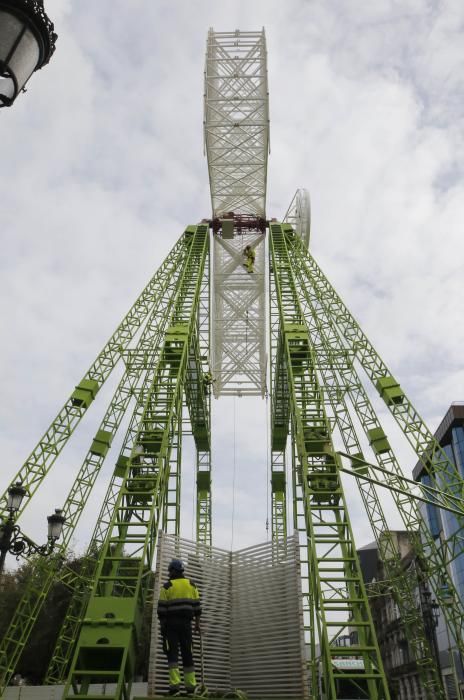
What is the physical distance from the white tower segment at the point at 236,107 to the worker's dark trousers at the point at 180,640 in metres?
23.9

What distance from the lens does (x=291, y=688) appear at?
13.4m

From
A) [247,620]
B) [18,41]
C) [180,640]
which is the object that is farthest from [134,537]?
[18,41]

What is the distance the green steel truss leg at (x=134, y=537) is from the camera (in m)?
12.9

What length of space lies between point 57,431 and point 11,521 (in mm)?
15306

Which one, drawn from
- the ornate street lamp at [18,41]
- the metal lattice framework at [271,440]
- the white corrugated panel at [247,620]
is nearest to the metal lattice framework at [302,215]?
the metal lattice framework at [271,440]

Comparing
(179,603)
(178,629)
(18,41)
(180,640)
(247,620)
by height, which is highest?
(247,620)

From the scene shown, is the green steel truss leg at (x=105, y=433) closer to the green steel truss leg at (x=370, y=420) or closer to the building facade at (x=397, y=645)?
the green steel truss leg at (x=370, y=420)

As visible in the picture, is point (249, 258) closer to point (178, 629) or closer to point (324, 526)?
point (324, 526)

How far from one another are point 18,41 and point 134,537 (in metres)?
14.6

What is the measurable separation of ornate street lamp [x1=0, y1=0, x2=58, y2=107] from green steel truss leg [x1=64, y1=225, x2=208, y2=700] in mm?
11440

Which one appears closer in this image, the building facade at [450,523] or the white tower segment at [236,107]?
the white tower segment at [236,107]

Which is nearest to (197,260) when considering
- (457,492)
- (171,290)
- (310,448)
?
(171,290)

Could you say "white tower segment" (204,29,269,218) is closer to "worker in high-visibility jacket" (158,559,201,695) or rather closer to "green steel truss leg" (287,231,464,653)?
"green steel truss leg" (287,231,464,653)

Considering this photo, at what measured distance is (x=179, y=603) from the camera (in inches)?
360
